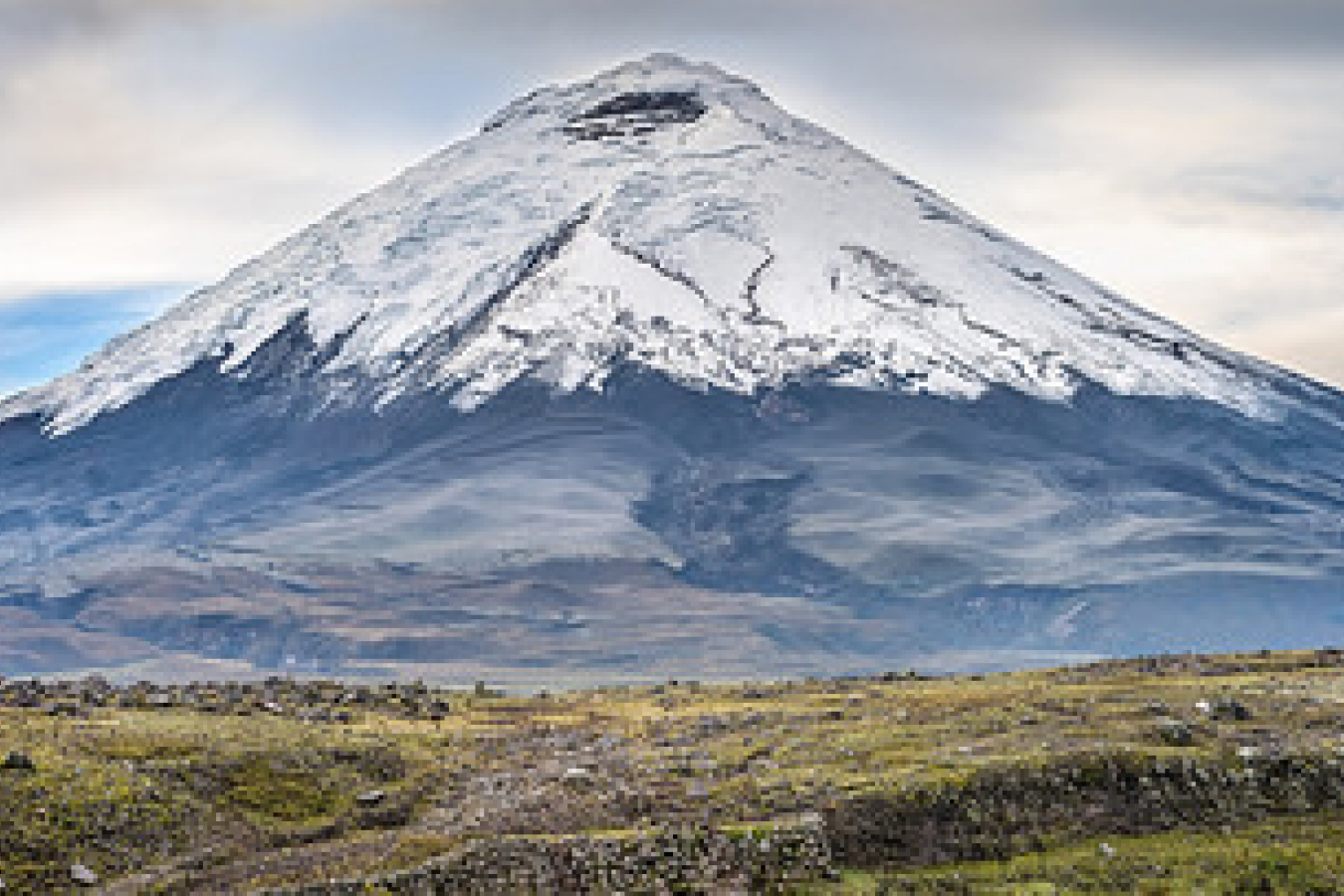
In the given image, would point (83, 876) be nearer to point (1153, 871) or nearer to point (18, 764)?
point (18, 764)

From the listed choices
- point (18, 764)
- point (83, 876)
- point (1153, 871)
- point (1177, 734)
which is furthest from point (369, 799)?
point (1177, 734)

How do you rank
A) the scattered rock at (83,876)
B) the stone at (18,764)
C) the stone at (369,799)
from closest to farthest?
the scattered rock at (83,876)
the stone at (18,764)
the stone at (369,799)

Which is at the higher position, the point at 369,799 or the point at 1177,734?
the point at 1177,734

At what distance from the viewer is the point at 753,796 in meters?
44.1

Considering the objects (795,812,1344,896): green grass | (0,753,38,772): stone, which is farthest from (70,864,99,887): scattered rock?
(795,812,1344,896): green grass

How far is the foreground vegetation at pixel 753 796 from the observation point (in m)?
38.9

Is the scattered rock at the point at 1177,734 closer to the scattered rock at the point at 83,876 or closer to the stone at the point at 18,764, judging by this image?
the scattered rock at the point at 83,876

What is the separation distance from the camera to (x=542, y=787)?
48.8m

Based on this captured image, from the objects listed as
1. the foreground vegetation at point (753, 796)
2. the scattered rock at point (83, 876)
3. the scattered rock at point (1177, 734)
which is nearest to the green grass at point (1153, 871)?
the foreground vegetation at point (753, 796)

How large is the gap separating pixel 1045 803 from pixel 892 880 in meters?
5.32

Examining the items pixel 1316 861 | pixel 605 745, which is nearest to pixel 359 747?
pixel 605 745

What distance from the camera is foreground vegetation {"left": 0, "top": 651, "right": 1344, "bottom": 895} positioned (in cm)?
3888

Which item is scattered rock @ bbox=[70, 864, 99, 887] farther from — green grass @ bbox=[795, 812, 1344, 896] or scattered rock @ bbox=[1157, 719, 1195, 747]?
scattered rock @ bbox=[1157, 719, 1195, 747]

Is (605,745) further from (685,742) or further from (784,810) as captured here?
(784,810)
